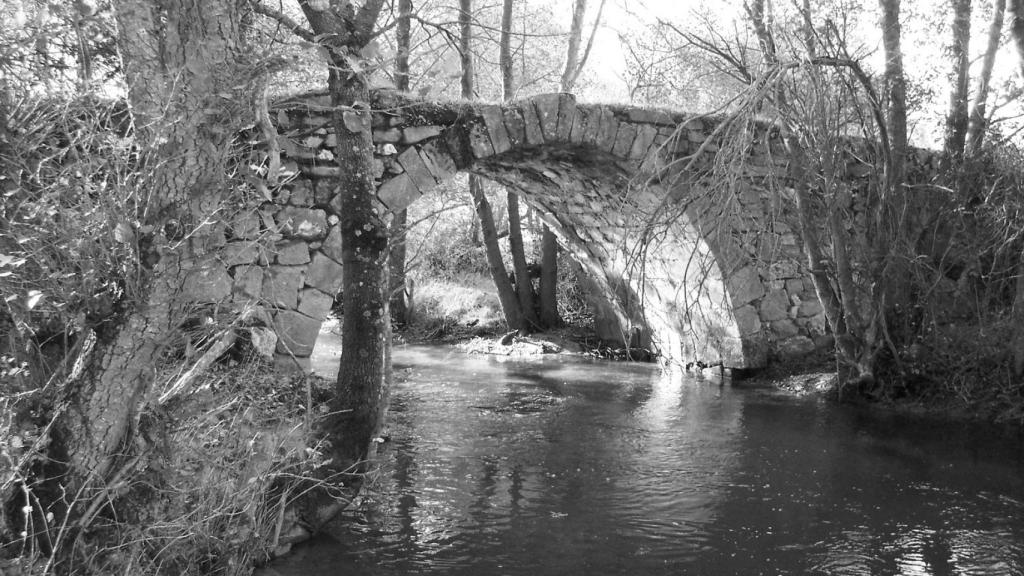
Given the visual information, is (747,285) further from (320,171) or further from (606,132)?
(320,171)

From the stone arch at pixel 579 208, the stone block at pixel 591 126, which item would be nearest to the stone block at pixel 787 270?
the stone arch at pixel 579 208

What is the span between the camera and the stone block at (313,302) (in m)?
5.56

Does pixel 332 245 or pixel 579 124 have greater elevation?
pixel 579 124

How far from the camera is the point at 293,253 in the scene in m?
5.49

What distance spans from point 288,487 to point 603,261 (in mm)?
6283

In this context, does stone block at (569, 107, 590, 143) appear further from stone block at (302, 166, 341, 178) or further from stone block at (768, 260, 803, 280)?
stone block at (768, 260, 803, 280)

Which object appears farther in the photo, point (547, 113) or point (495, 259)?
point (495, 259)

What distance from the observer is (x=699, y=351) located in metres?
8.40

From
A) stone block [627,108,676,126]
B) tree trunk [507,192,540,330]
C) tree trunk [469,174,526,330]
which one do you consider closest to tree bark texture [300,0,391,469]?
stone block [627,108,676,126]

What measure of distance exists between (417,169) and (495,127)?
29.9 inches

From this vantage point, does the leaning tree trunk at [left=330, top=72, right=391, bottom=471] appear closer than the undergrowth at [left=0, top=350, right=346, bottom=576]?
No

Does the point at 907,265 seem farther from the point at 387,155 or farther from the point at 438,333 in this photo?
the point at 438,333

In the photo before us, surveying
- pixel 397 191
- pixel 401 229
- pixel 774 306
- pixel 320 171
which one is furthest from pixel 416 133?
pixel 774 306

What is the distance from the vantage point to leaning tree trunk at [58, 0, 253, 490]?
2.17 m
